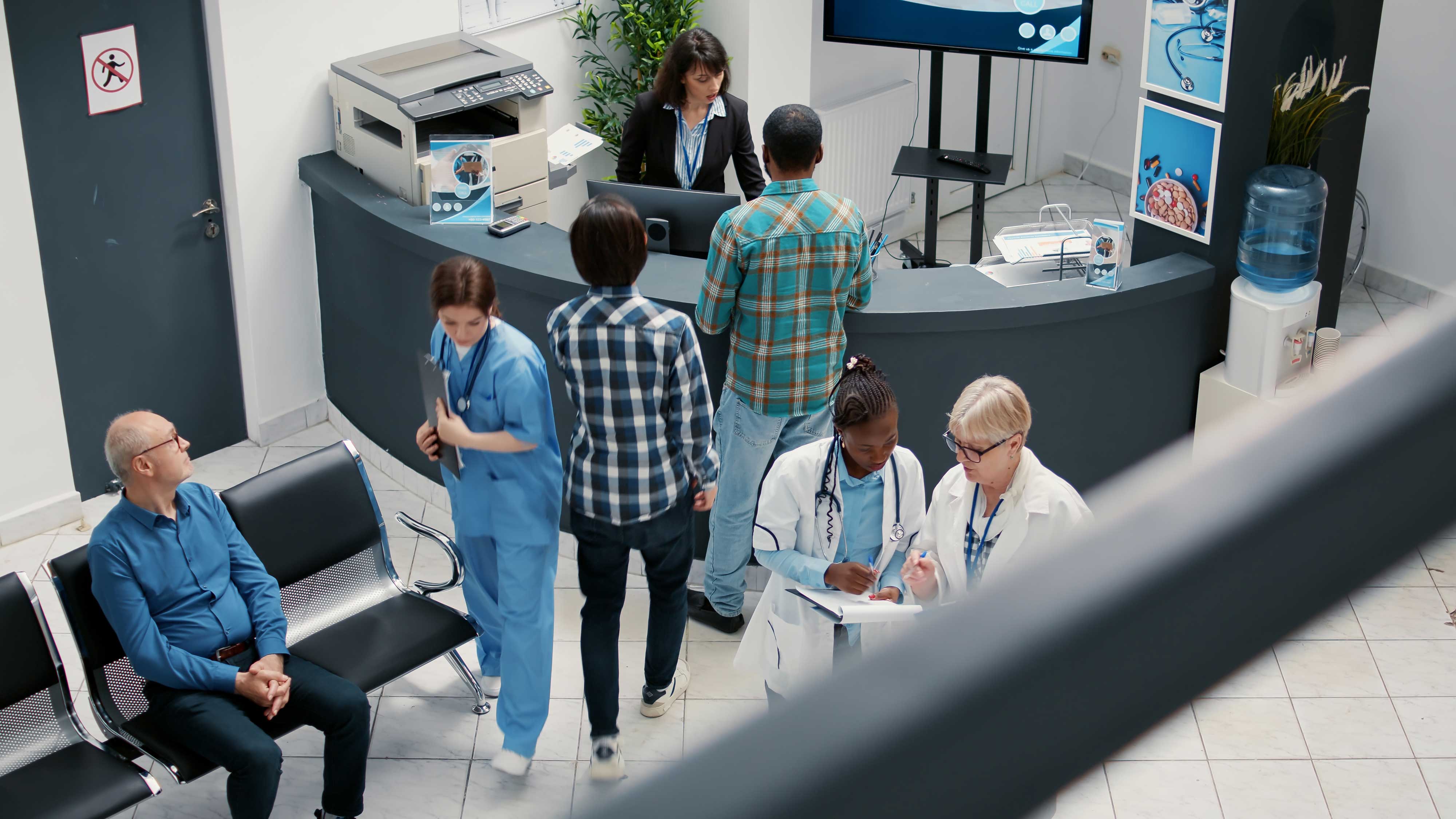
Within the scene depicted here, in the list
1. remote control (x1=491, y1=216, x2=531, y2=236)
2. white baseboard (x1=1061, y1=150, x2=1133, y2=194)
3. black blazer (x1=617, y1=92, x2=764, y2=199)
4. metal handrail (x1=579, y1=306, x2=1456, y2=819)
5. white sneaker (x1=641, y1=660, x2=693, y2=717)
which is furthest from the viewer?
white baseboard (x1=1061, y1=150, x2=1133, y2=194)

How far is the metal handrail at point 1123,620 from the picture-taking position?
250 mm

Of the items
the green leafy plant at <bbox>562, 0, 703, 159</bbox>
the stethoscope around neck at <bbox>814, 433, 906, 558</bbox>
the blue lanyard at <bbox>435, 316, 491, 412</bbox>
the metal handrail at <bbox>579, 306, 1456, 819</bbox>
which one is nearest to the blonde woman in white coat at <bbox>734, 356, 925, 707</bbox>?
the stethoscope around neck at <bbox>814, 433, 906, 558</bbox>

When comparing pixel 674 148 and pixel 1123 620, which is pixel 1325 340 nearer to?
pixel 674 148

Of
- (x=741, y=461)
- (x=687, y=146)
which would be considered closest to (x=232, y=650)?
(x=741, y=461)

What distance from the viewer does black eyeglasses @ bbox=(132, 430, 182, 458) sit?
11.1 feet

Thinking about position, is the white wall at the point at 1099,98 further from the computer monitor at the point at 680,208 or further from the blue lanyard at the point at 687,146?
the computer monitor at the point at 680,208

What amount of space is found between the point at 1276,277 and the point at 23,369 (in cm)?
429

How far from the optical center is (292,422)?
578cm

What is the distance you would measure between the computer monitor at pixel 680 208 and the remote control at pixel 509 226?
0.36m

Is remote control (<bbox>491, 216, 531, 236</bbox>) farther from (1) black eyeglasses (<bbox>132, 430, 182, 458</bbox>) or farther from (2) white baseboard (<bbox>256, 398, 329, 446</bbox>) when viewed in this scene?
(1) black eyeglasses (<bbox>132, 430, 182, 458</bbox>)

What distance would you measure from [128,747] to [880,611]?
195 cm

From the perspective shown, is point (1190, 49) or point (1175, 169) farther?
point (1175, 169)

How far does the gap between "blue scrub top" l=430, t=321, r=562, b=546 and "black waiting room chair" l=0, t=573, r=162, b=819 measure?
1.04 meters

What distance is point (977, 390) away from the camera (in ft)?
9.77
